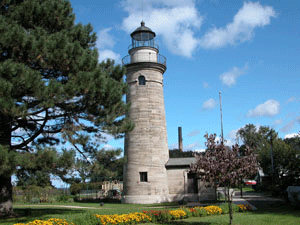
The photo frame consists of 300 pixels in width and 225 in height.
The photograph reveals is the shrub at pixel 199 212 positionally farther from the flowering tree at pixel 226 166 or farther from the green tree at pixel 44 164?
the green tree at pixel 44 164

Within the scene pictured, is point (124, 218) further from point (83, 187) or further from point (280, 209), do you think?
point (83, 187)

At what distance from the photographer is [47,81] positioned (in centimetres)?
1291

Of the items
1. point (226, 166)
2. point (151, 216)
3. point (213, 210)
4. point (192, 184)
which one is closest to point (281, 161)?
point (192, 184)

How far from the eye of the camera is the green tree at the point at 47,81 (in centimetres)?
1152

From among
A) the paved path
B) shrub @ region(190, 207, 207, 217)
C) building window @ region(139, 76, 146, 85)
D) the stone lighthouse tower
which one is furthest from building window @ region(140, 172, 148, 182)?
shrub @ region(190, 207, 207, 217)

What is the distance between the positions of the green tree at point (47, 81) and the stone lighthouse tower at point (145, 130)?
8980mm

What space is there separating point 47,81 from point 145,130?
1309 cm

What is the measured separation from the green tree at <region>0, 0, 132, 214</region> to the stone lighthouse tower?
8980mm

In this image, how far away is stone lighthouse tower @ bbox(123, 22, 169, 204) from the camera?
24.7 metres

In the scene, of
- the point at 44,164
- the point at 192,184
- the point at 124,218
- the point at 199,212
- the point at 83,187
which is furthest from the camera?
the point at 83,187

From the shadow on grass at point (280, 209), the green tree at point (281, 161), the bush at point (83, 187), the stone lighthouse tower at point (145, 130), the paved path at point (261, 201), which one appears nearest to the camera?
the shadow on grass at point (280, 209)

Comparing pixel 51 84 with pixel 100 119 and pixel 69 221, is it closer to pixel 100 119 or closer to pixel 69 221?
pixel 100 119

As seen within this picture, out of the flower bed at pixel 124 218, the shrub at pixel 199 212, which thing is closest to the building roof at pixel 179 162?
the shrub at pixel 199 212

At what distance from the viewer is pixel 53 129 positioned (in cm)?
1574
